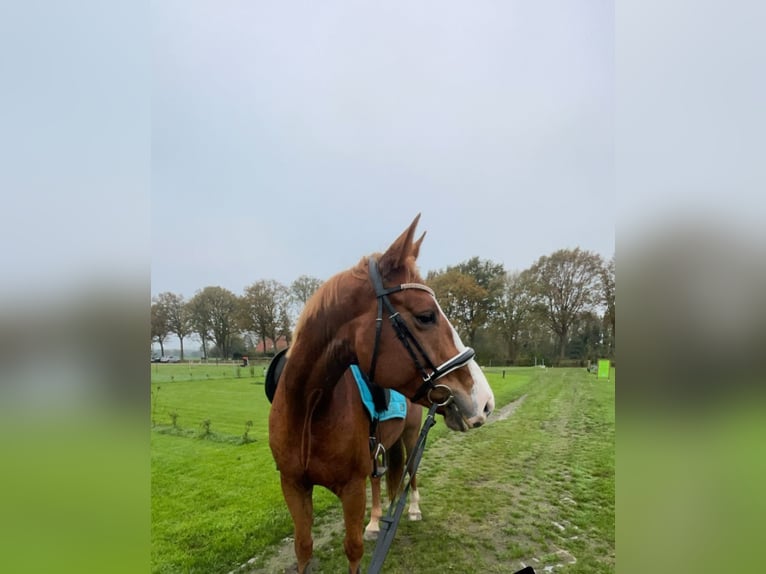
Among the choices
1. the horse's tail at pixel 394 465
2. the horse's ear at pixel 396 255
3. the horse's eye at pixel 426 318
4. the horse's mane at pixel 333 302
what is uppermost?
the horse's ear at pixel 396 255

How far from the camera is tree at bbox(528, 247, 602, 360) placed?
8.69 feet

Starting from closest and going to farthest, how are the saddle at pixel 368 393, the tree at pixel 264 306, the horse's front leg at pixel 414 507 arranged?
the saddle at pixel 368 393
the tree at pixel 264 306
the horse's front leg at pixel 414 507

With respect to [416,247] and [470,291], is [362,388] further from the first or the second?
[470,291]

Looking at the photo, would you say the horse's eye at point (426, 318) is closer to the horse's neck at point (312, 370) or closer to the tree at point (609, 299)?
the horse's neck at point (312, 370)

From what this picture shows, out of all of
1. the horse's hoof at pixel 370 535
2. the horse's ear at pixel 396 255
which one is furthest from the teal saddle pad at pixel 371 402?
the horse's hoof at pixel 370 535

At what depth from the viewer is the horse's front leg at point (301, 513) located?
2006mm

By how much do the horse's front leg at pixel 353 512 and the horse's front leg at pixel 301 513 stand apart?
21cm

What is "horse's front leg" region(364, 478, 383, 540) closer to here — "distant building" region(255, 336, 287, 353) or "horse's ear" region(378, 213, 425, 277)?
"distant building" region(255, 336, 287, 353)

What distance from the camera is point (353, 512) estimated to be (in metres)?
2.00

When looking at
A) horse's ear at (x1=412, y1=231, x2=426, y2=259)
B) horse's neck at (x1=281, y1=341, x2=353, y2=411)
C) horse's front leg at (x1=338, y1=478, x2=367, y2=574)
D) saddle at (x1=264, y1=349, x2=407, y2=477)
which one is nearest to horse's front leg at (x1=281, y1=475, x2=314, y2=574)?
horse's front leg at (x1=338, y1=478, x2=367, y2=574)

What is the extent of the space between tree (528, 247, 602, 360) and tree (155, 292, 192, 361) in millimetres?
2876
